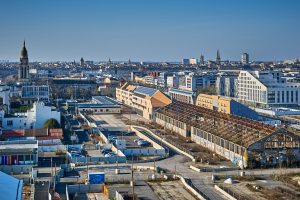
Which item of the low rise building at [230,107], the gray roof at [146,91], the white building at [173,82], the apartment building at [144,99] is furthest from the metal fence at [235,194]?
the white building at [173,82]

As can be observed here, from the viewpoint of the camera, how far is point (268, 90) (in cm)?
2550

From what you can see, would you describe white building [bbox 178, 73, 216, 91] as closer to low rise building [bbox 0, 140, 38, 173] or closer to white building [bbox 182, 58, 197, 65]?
low rise building [bbox 0, 140, 38, 173]

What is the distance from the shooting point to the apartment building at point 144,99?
829 inches

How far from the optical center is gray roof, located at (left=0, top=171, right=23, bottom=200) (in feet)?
23.9

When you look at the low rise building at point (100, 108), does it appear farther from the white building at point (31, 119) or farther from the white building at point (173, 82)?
the white building at point (173, 82)

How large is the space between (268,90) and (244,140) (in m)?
13.8

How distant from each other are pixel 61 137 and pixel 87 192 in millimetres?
5774

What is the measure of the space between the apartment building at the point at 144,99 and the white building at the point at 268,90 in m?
5.47

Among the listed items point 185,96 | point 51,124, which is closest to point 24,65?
point 185,96

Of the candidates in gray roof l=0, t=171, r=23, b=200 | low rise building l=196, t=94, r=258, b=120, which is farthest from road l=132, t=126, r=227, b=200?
low rise building l=196, t=94, r=258, b=120

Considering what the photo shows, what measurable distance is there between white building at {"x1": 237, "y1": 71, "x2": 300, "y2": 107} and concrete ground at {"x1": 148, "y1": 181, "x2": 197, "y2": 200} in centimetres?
1642

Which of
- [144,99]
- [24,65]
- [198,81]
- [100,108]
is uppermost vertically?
[24,65]

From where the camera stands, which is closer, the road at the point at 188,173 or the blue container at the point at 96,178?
the road at the point at 188,173

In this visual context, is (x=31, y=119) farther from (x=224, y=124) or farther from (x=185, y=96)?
(x=185, y=96)
